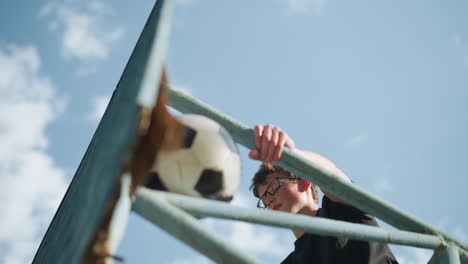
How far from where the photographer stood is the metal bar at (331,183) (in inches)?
71.9

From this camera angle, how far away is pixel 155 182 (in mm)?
1363

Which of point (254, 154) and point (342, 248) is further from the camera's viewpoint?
point (342, 248)

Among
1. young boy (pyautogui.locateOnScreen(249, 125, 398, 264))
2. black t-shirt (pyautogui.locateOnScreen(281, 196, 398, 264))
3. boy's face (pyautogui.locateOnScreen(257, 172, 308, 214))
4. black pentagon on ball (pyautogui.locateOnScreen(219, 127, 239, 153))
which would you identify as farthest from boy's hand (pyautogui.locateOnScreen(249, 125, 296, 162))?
boy's face (pyautogui.locateOnScreen(257, 172, 308, 214))

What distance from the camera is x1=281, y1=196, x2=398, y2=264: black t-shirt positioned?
2254mm

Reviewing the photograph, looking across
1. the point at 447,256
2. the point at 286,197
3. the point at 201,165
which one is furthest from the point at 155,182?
the point at 286,197

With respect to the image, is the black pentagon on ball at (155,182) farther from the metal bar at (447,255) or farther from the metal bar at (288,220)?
the metal bar at (447,255)

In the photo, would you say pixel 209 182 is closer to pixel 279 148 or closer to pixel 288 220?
pixel 288 220

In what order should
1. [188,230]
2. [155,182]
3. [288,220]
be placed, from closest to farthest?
1. [188,230]
2. [155,182]
3. [288,220]

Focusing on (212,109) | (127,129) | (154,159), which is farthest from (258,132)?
(127,129)

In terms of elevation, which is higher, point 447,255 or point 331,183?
point 331,183

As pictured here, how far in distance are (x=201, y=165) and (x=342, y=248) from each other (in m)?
1.25

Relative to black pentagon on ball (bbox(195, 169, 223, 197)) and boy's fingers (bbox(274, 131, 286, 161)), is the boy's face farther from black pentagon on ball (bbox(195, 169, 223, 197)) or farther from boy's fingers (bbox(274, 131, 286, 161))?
black pentagon on ball (bbox(195, 169, 223, 197))

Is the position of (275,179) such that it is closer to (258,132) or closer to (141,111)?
(258,132)

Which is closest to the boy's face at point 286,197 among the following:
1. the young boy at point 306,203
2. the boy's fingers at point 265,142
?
the young boy at point 306,203
